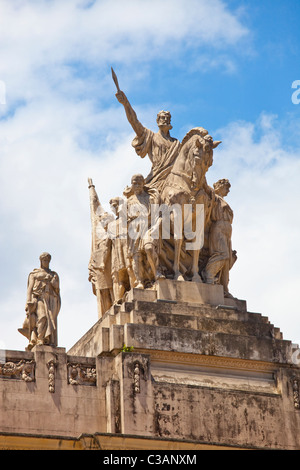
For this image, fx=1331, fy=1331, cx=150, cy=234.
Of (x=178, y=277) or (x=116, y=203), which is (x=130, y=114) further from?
(x=178, y=277)

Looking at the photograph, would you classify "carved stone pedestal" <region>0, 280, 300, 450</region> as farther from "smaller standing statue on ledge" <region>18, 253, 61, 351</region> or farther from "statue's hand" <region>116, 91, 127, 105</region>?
"statue's hand" <region>116, 91, 127, 105</region>

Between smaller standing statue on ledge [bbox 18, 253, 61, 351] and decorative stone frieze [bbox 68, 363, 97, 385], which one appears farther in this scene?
smaller standing statue on ledge [bbox 18, 253, 61, 351]

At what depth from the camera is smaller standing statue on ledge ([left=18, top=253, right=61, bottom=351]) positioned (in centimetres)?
3488

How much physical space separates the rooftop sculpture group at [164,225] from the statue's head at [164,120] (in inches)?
1.1

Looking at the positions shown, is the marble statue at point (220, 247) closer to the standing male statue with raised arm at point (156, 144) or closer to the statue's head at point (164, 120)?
the standing male statue with raised arm at point (156, 144)

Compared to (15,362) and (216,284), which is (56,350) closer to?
(15,362)

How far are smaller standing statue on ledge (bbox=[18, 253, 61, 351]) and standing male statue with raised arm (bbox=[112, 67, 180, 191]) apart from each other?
14.4 feet

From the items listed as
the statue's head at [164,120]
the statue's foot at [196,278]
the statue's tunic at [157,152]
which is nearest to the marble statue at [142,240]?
the statue's tunic at [157,152]

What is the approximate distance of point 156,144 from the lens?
38469 millimetres

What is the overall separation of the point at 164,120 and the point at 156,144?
2.79 ft

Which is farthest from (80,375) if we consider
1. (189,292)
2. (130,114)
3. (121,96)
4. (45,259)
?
(121,96)

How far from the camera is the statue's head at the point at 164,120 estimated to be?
38750mm

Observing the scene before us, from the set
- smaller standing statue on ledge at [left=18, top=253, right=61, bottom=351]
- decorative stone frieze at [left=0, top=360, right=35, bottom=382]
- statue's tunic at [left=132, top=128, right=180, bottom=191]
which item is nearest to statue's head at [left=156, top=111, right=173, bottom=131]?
statue's tunic at [left=132, top=128, right=180, bottom=191]
